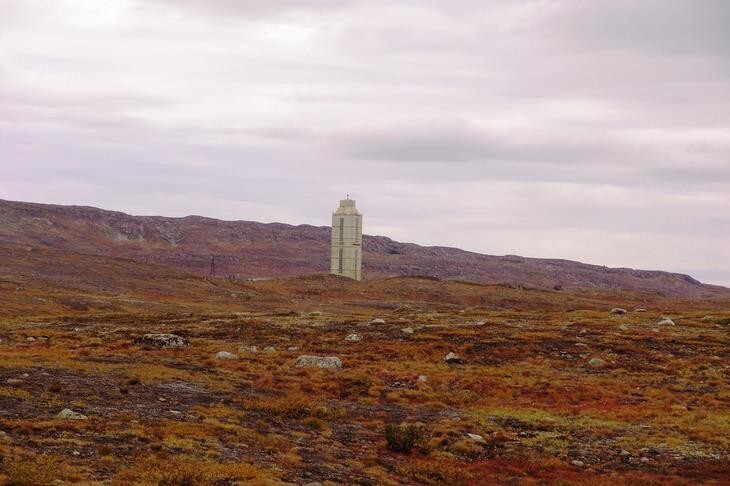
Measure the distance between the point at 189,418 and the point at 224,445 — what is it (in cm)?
360

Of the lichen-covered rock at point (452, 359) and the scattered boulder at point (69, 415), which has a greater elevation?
the scattered boulder at point (69, 415)

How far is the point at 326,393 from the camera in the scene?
35125mm

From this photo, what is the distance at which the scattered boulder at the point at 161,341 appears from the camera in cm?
4562

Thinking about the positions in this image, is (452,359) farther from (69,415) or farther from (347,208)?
(347,208)

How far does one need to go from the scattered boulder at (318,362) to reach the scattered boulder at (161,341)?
861 centimetres

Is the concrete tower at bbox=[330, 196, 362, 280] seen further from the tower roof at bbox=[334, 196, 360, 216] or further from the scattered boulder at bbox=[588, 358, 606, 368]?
the scattered boulder at bbox=[588, 358, 606, 368]

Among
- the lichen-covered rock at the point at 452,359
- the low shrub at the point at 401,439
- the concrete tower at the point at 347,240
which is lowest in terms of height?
the lichen-covered rock at the point at 452,359

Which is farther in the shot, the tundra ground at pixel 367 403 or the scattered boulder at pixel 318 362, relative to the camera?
the scattered boulder at pixel 318 362

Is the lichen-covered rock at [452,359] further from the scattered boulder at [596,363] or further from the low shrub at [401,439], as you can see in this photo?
the low shrub at [401,439]

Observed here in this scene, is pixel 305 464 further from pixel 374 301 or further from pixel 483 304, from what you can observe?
pixel 483 304

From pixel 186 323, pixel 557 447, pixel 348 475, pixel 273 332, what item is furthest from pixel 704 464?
pixel 186 323

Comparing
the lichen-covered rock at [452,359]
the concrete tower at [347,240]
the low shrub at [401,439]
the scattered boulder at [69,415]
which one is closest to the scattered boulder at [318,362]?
the lichen-covered rock at [452,359]

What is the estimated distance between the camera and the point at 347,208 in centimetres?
16525

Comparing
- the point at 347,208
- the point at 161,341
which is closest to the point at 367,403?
the point at 161,341
